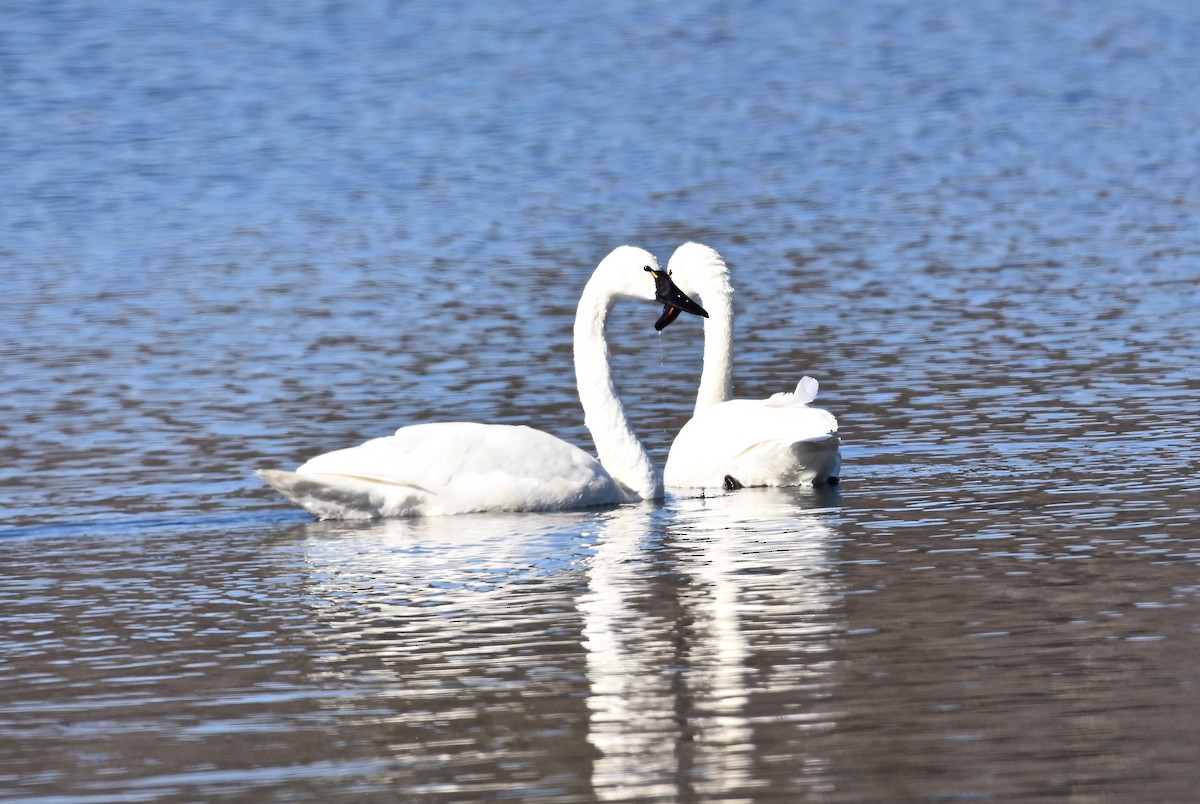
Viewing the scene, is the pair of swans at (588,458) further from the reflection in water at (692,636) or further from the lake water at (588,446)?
the reflection in water at (692,636)

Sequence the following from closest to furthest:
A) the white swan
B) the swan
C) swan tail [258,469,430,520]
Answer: swan tail [258,469,430,520], the white swan, the swan

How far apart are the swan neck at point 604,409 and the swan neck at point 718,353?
1079 millimetres

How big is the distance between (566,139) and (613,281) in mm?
19809

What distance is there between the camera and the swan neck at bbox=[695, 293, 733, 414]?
13578mm

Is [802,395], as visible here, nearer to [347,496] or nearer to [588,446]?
[588,446]

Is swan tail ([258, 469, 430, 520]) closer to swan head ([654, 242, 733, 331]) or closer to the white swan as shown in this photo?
the white swan

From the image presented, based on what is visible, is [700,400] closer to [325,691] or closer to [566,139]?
[325,691]

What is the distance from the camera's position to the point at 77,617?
8766 millimetres

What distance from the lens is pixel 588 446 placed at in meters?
13.4

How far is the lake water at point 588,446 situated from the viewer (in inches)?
260

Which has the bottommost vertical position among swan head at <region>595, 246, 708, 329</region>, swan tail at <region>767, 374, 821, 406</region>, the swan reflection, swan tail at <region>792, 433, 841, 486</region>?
the swan reflection

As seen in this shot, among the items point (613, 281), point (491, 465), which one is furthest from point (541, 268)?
point (491, 465)

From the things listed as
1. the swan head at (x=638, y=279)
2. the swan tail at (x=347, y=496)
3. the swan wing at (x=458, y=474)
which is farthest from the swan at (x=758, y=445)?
the swan tail at (x=347, y=496)

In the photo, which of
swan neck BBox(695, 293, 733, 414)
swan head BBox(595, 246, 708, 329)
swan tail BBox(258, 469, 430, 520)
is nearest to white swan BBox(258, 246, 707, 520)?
swan tail BBox(258, 469, 430, 520)
